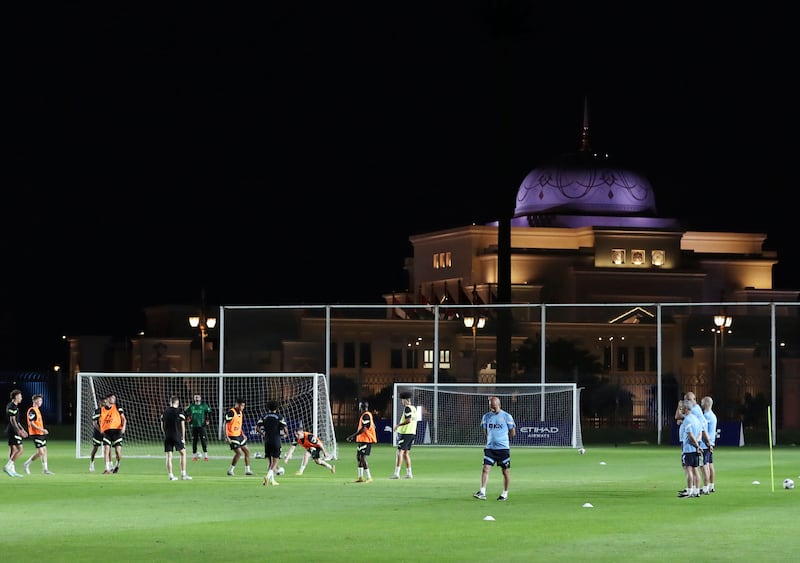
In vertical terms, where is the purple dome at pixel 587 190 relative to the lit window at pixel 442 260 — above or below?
above

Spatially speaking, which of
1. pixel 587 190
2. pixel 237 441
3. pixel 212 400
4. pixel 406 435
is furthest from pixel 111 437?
pixel 587 190

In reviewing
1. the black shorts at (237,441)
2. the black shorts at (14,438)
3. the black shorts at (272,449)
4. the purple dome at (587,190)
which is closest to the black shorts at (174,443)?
the black shorts at (272,449)

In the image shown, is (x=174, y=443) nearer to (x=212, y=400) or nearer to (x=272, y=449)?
(x=272, y=449)

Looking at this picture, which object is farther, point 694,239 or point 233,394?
point 694,239

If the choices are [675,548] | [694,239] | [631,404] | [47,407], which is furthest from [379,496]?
[694,239]

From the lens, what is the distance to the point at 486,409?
2443 inches

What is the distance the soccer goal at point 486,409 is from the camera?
57.3 m

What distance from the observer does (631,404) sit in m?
63.9

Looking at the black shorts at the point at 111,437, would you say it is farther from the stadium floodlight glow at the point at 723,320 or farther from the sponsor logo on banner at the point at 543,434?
the stadium floodlight glow at the point at 723,320

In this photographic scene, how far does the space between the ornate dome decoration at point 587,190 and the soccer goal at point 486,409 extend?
65.1 m

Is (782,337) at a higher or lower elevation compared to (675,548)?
higher

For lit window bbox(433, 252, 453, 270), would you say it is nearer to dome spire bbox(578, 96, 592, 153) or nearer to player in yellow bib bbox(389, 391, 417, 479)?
dome spire bbox(578, 96, 592, 153)

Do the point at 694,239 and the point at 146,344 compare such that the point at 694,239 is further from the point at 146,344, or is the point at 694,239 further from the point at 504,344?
the point at 504,344

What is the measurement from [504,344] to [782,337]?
666 inches
